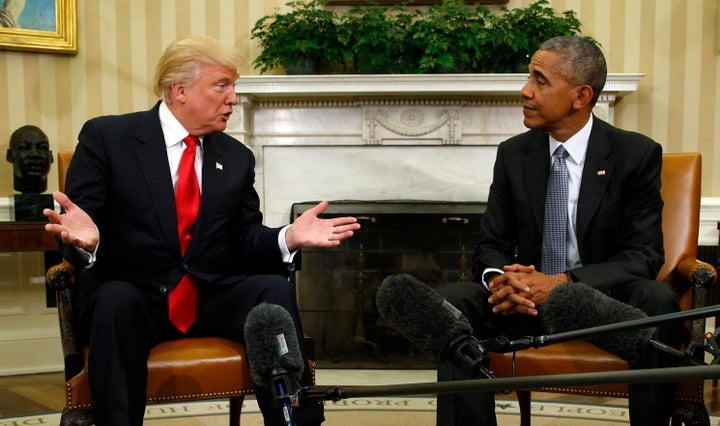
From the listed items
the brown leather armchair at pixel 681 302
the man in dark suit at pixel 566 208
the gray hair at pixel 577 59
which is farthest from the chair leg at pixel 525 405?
the gray hair at pixel 577 59

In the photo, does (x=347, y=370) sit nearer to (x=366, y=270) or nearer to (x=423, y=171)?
(x=366, y=270)

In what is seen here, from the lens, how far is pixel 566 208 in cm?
264

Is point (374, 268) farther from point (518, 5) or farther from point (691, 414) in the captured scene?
point (691, 414)

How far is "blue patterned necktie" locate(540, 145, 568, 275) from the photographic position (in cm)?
263

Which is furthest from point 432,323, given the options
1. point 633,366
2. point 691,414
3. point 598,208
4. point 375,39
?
point 375,39

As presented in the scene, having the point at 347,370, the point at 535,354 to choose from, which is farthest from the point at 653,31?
the point at 535,354

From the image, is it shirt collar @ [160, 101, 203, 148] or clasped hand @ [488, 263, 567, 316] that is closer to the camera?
clasped hand @ [488, 263, 567, 316]

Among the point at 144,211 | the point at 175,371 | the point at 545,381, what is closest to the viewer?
the point at 545,381

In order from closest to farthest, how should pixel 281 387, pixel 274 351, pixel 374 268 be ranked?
pixel 281 387, pixel 274 351, pixel 374 268

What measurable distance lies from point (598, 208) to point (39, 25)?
3518mm

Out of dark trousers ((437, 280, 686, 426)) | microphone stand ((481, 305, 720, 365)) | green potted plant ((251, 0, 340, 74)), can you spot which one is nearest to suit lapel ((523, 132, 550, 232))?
dark trousers ((437, 280, 686, 426))

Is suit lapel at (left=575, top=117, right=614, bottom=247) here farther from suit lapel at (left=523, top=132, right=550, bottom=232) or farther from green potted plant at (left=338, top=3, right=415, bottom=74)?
green potted plant at (left=338, top=3, right=415, bottom=74)

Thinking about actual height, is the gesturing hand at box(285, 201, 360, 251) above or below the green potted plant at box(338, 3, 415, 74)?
below

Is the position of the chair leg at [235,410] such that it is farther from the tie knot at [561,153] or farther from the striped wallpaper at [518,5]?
the striped wallpaper at [518,5]
